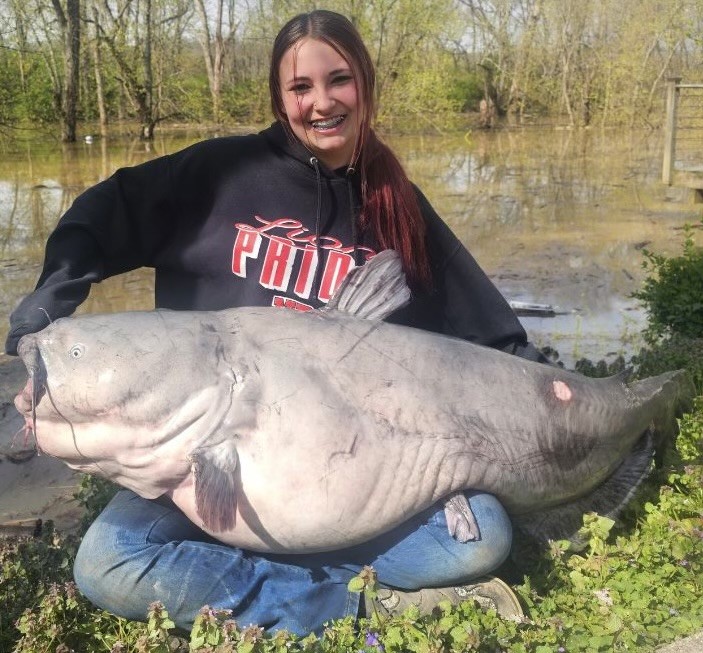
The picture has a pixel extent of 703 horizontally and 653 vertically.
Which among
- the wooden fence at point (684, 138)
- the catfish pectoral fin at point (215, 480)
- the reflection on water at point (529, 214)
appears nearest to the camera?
the catfish pectoral fin at point (215, 480)

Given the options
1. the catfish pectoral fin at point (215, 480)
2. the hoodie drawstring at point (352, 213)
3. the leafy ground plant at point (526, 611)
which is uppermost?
the hoodie drawstring at point (352, 213)

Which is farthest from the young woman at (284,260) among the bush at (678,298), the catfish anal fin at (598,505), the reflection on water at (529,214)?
the reflection on water at (529,214)

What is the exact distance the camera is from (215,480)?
1845mm

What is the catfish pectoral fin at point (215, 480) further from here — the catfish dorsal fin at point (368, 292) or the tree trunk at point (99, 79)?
the tree trunk at point (99, 79)

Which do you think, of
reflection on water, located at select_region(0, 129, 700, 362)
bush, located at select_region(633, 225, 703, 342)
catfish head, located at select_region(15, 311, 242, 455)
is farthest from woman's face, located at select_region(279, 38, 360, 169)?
reflection on water, located at select_region(0, 129, 700, 362)

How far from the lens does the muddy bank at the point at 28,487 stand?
305 cm

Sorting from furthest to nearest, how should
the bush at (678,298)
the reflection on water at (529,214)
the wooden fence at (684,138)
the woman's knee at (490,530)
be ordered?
the wooden fence at (684,138) → the reflection on water at (529,214) → the bush at (678,298) → the woman's knee at (490,530)

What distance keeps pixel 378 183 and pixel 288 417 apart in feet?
3.58

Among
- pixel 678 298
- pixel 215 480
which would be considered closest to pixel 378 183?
pixel 215 480

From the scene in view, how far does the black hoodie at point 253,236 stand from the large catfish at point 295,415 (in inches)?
16.2

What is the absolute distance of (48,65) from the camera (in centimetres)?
2130

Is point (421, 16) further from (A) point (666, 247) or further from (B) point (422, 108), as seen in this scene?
(A) point (666, 247)

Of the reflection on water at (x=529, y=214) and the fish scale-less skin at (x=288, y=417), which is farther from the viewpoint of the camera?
the reflection on water at (x=529, y=214)

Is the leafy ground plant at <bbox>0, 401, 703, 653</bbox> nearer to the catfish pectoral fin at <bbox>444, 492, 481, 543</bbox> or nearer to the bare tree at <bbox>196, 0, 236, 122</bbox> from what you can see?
the catfish pectoral fin at <bbox>444, 492, 481, 543</bbox>
